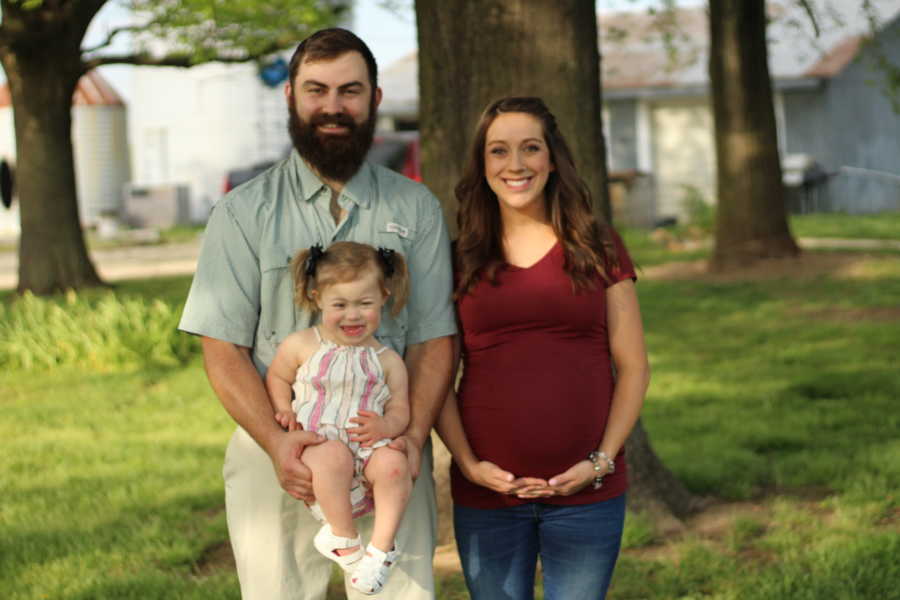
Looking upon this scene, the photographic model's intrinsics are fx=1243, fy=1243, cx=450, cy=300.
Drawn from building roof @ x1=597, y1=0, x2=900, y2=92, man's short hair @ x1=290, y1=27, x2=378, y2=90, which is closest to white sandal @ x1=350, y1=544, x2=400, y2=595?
man's short hair @ x1=290, y1=27, x2=378, y2=90

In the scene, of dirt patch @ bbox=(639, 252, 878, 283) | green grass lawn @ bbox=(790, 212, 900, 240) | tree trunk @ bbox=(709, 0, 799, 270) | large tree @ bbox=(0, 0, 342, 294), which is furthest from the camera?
green grass lawn @ bbox=(790, 212, 900, 240)

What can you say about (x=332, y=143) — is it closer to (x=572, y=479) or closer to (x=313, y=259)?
(x=313, y=259)

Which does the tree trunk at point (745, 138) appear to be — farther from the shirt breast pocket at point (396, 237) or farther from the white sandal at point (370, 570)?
the white sandal at point (370, 570)

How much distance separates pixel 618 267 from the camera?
328cm

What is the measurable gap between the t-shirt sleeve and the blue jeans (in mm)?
587

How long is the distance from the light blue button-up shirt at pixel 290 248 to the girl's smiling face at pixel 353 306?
0.53 feet

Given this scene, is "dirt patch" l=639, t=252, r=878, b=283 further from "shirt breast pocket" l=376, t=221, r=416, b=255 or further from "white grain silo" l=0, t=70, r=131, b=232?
"white grain silo" l=0, t=70, r=131, b=232

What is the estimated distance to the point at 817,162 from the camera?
1088 inches

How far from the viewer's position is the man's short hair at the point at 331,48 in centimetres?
308

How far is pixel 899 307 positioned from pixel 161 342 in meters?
6.70

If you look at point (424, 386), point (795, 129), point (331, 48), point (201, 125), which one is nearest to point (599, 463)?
point (424, 386)

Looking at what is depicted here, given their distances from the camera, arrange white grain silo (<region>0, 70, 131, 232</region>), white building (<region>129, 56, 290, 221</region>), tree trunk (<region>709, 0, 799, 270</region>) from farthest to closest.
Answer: white grain silo (<region>0, 70, 131, 232</region>), white building (<region>129, 56, 290, 221</region>), tree trunk (<region>709, 0, 799, 270</region>)

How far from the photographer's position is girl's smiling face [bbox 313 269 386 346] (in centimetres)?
300

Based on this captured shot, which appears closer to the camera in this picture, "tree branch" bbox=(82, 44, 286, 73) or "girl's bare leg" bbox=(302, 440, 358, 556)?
"girl's bare leg" bbox=(302, 440, 358, 556)
